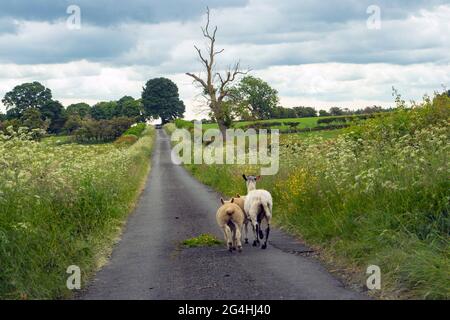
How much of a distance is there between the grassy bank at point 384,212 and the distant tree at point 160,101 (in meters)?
152

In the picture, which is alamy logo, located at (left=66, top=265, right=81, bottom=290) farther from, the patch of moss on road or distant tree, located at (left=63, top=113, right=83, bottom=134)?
distant tree, located at (left=63, top=113, right=83, bottom=134)

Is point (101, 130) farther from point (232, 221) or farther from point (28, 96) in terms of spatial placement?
point (232, 221)

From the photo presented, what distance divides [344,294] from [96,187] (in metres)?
10.5

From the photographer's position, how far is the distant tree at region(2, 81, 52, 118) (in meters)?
83.9

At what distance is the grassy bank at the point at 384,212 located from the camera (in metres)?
8.30

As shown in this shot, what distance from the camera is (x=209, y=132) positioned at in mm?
70875

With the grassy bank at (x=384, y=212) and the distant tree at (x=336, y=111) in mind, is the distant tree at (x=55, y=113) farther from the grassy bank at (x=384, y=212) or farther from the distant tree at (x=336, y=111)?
the grassy bank at (x=384, y=212)

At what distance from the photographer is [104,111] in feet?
597

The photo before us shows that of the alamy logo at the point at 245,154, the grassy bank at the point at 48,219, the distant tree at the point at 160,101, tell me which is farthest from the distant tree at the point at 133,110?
the grassy bank at the point at 48,219

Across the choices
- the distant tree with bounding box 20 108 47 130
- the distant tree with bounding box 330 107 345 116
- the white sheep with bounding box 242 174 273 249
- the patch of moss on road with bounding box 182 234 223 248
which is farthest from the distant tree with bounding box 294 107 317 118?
the white sheep with bounding box 242 174 273 249

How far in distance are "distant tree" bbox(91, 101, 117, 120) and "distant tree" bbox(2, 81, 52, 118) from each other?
8472cm

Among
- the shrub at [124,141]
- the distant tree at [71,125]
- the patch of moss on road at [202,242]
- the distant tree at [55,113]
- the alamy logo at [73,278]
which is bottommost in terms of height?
the patch of moss on road at [202,242]
